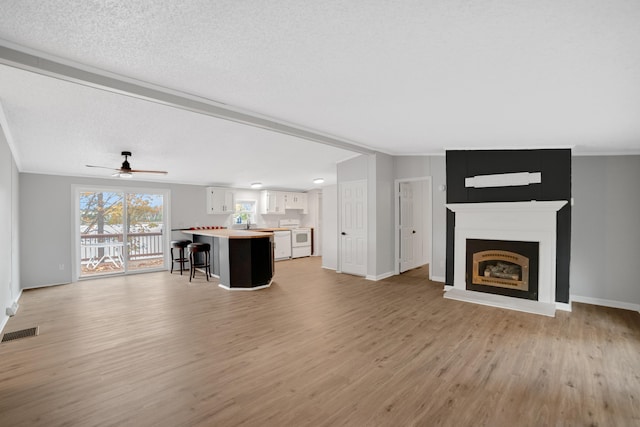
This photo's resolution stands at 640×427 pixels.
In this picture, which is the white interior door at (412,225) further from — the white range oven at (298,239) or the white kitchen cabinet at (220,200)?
the white kitchen cabinet at (220,200)

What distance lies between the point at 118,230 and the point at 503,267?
784cm

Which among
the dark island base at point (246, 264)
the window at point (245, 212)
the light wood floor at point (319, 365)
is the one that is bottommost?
the light wood floor at point (319, 365)

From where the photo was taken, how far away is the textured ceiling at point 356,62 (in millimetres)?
1547

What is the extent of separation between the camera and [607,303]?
13.8 ft

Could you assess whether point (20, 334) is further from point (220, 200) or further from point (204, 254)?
point (220, 200)

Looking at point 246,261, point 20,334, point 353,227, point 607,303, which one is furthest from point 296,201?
point 607,303

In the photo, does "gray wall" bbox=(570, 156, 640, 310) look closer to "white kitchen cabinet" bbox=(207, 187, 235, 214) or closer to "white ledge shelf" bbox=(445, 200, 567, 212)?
"white ledge shelf" bbox=(445, 200, 567, 212)

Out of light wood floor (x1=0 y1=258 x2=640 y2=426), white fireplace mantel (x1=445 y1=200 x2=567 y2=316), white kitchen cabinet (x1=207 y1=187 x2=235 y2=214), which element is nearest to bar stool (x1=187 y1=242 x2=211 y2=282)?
white kitchen cabinet (x1=207 y1=187 x2=235 y2=214)

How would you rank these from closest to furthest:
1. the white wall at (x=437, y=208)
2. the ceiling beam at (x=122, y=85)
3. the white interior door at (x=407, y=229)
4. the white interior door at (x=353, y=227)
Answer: the ceiling beam at (x=122, y=85) < the white wall at (x=437, y=208) < the white interior door at (x=353, y=227) < the white interior door at (x=407, y=229)

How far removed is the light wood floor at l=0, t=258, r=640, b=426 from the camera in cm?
200

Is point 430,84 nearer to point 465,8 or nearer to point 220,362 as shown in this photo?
point 465,8

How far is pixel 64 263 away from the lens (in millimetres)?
5973

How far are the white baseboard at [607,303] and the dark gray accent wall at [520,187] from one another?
0.64 meters

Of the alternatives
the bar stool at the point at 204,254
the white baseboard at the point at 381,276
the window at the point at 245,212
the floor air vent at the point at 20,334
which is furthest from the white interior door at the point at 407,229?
the floor air vent at the point at 20,334
